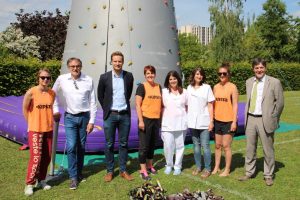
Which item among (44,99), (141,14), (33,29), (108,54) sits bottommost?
(44,99)

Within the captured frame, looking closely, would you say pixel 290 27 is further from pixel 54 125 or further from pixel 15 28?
pixel 54 125

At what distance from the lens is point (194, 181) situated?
18.7 ft

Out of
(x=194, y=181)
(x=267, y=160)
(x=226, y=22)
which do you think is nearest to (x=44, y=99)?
(x=194, y=181)

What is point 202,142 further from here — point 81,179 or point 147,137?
point 81,179

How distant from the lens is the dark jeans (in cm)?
586

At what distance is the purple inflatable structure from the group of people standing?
52.7 inches

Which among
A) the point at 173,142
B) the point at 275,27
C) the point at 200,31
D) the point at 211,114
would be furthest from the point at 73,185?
the point at 200,31

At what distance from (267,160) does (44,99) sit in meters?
3.35

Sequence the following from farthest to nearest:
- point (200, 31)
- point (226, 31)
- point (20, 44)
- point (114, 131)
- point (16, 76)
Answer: point (200, 31), point (226, 31), point (20, 44), point (16, 76), point (114, 131)

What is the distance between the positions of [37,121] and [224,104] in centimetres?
275

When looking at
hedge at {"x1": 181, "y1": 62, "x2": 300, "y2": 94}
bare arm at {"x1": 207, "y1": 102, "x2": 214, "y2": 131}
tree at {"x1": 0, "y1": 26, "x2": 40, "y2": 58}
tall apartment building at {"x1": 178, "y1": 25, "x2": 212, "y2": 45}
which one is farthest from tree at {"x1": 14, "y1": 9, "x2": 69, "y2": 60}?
tall apartment building at {"x1": 178, "y1": 25, "x2": 212, "y2": 45}

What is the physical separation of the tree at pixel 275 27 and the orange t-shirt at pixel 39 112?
146 ft

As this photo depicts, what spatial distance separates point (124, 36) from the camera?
342 inches

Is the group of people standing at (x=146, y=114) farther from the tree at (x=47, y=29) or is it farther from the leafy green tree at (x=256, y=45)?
the leafy green tree at (x=256, y=45)
